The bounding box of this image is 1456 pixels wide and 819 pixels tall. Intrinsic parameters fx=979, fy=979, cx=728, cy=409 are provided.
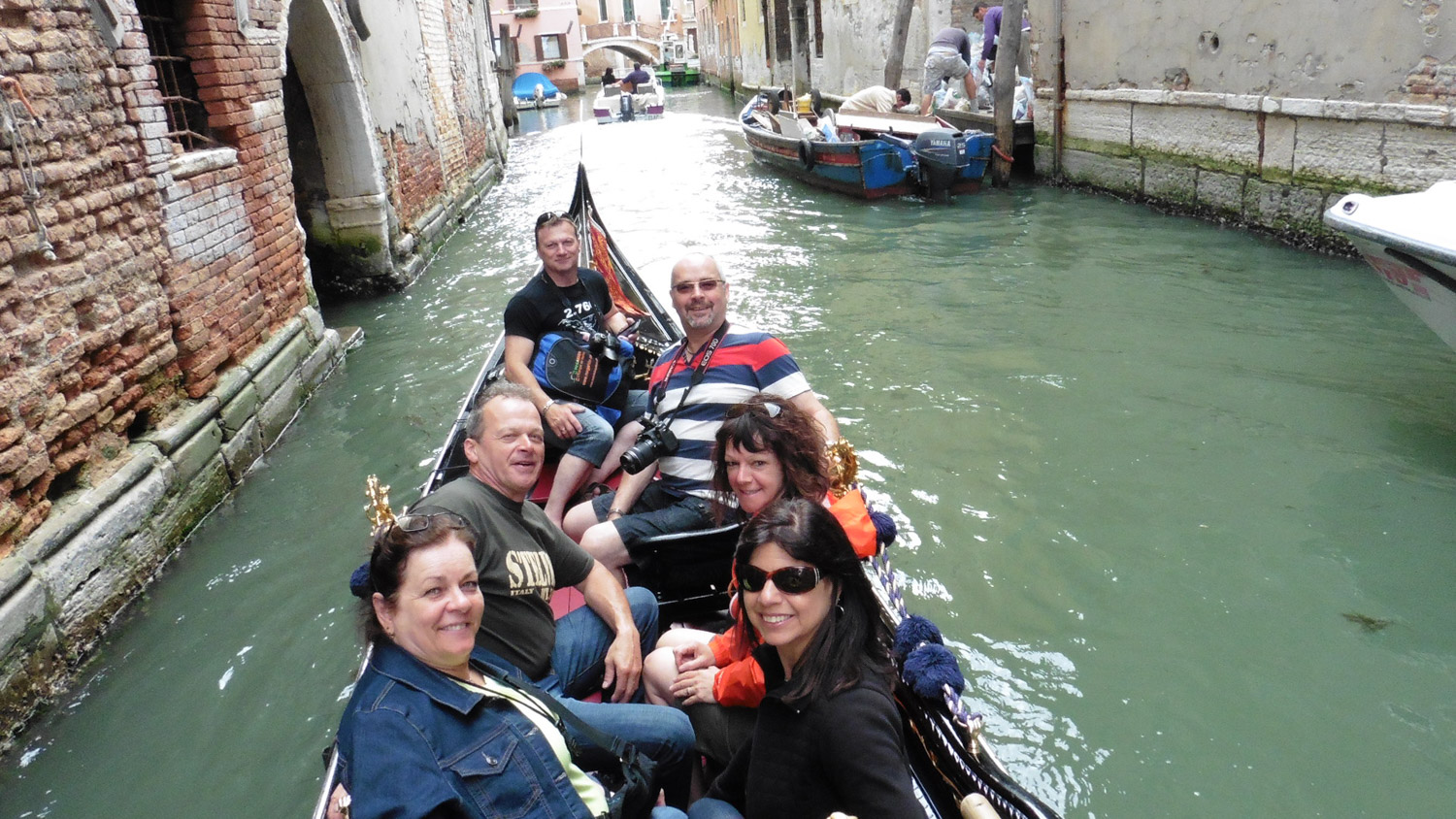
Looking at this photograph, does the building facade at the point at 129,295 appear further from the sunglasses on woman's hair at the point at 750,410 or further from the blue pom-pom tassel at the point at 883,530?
the blue pom-pom tassel at the point at 883,530

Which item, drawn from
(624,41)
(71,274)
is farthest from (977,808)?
(624,41)

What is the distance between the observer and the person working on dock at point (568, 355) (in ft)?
10.1

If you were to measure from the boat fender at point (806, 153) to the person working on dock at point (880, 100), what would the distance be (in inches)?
59.0

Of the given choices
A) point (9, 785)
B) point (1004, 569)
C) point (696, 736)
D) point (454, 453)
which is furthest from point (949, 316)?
point (9, 785)

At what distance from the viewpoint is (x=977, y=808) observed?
4.55 feet

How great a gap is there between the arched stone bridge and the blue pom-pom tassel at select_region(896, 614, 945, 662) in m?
41.0

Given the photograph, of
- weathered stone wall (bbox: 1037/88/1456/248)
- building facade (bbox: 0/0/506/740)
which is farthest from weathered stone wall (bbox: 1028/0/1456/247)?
building facade (bbox: 0/0/506/740)

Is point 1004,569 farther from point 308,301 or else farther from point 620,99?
point 620,99

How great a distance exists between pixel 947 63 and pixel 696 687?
10.4 m

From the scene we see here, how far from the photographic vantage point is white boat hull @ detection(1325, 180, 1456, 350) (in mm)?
3561

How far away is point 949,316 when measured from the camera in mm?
5746

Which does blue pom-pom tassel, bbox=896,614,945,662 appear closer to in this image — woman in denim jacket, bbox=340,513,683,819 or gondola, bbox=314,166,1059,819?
gondola, bbox=314,166,1059,819

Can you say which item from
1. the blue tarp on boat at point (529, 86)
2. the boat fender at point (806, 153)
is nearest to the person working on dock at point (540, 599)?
the boat fender at point (806, 153)

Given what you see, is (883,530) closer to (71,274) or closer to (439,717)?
(439,717)
